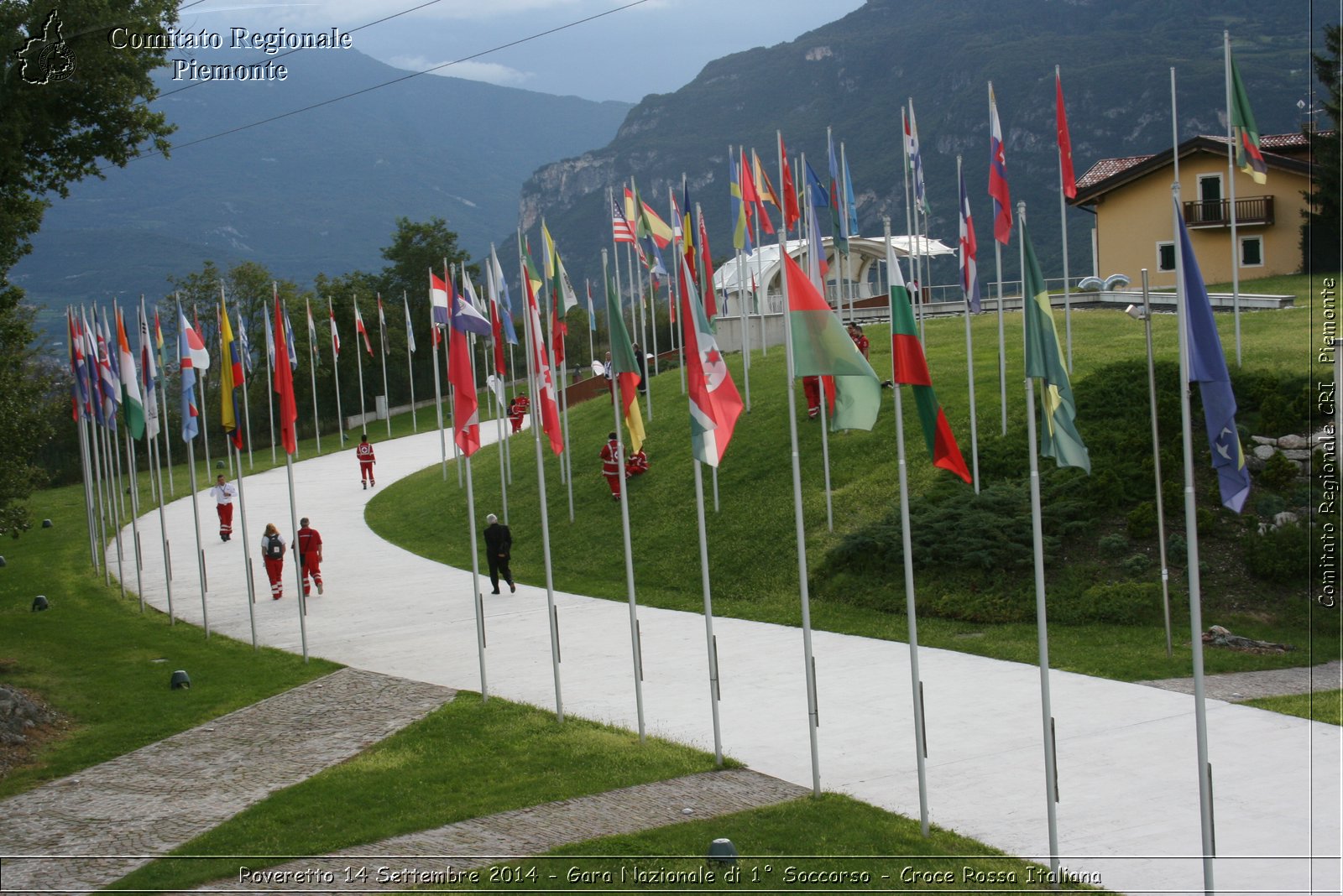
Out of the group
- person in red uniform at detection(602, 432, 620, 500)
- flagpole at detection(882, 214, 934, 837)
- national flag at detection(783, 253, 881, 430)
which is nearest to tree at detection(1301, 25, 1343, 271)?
flagpole at detection(882, 214, 934, 837)

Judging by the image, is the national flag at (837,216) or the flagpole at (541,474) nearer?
the flagpole at (541,474)

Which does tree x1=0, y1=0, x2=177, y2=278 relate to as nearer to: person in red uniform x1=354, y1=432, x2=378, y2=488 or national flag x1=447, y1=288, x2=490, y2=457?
national flag x1=447, y1=288, x2=490, y2=457

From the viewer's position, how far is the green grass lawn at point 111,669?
1543 centimetres

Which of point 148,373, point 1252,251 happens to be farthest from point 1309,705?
point 1252,251

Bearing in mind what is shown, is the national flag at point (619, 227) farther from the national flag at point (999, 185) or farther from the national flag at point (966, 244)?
the national flag at point (999, 185)

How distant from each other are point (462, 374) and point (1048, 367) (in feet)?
30.3

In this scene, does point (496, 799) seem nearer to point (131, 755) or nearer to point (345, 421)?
point (131, 755)

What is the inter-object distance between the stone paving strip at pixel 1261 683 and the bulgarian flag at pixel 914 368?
553cm

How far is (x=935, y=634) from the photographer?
61.6ft

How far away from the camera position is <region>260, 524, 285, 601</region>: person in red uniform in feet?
82.3

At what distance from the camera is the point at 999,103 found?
14950cm

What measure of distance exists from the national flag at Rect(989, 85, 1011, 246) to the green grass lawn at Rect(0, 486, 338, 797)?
13.3 metres

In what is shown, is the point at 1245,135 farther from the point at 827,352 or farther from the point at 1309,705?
the point at 827,352

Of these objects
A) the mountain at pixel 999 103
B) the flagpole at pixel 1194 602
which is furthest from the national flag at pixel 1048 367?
the mountain at pixel 999 103
